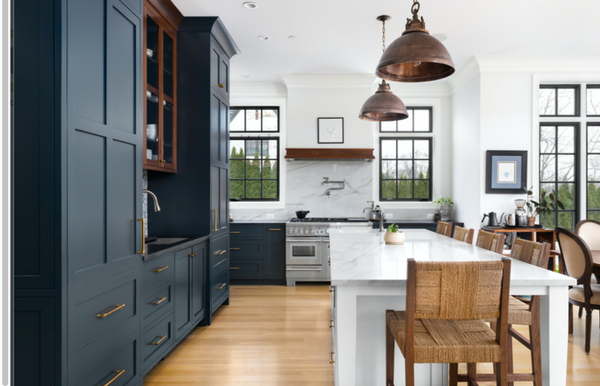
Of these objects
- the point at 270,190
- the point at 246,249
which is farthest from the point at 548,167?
the point at 246,249

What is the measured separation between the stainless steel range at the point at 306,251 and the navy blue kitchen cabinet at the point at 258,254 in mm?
135

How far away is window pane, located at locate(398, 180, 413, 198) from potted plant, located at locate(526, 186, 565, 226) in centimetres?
159

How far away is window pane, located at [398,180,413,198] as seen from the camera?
579 cm

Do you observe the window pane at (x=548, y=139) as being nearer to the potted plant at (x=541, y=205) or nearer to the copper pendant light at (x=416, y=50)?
the potted plant at (x=541, y=205)

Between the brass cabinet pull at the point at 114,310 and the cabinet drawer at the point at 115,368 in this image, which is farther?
the brass cabinet pull at the point at 114,310

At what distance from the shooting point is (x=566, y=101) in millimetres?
4973

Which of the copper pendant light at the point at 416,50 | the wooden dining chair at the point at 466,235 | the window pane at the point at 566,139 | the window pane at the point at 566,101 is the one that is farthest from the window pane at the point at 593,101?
the copper pendant light at the point at 416,50

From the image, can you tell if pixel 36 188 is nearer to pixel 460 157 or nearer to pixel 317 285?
pixel 317 285

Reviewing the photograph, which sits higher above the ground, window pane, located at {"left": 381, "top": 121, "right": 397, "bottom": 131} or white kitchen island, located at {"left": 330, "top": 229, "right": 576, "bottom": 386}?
window pane, located at {"left": 381, "top": 121, "right": 397, "bottom": 131}

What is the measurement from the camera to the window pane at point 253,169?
19.0 ft

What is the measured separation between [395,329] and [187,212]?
232 cm

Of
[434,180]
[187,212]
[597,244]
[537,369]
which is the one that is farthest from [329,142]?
[537,369]

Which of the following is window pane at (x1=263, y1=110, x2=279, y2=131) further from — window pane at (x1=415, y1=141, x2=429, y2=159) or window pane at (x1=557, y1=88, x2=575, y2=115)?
window pane at (x1=557, y1=88, x2=575, y2=115)

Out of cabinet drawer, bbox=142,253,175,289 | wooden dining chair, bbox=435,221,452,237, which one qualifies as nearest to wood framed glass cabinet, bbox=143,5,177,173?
cabinet drawer, bbox=142,253,175,289
